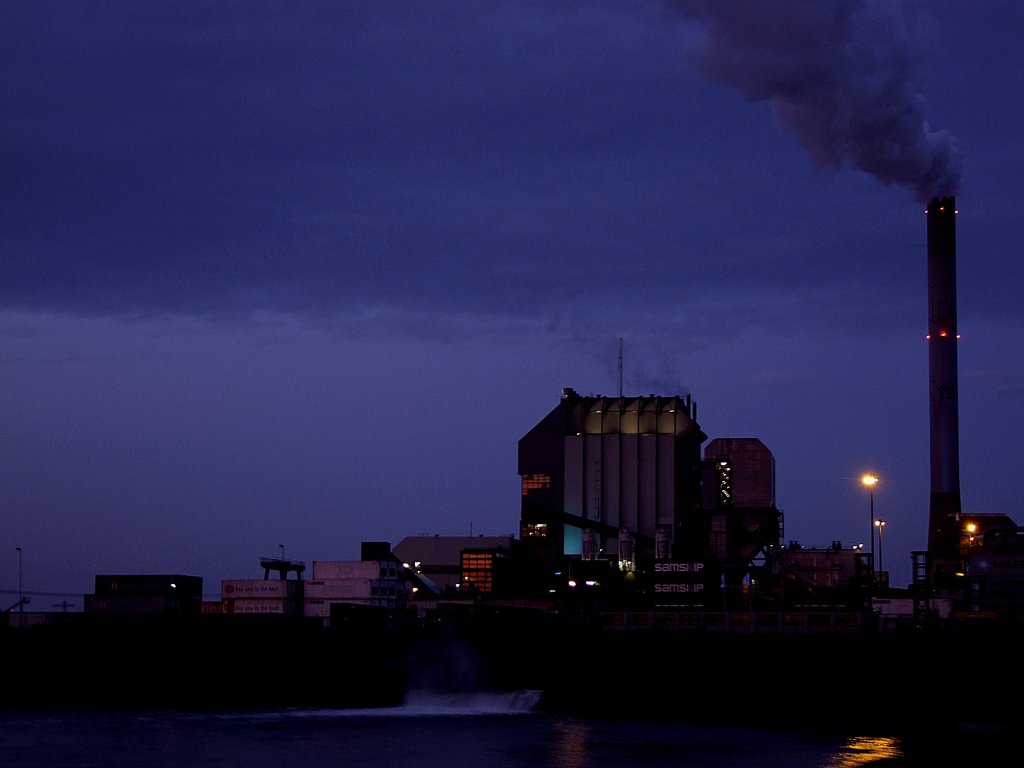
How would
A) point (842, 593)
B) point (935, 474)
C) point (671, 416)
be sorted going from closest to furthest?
point (842, 593) < point (935, 474) < point (671, 416)

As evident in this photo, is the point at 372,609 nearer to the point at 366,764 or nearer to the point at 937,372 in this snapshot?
the point at 366,764

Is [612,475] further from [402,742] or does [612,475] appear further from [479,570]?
[402,742]

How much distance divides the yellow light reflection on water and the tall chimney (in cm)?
4719

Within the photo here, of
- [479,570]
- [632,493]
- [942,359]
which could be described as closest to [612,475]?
[632,493]

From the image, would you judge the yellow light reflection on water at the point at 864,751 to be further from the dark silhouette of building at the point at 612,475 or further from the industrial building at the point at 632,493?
the dark silhouette of building at the point at 612,475

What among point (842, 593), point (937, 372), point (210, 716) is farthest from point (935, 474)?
point (210, 716)

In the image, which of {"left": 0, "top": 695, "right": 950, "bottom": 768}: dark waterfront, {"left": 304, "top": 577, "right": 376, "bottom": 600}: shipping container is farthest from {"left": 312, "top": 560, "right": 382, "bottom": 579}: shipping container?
{"left": 0, "top": 695, "right": 950, "bottom": 768}: dark waterfront

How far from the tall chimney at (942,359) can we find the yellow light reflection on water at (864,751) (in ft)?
155

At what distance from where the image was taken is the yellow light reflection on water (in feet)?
199

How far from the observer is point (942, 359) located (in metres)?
115

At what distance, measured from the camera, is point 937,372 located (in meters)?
115

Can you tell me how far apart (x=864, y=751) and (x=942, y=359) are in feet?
189

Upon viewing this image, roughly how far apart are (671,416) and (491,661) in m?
57.6

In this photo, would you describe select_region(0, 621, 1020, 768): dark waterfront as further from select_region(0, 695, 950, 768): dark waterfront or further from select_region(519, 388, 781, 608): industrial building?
select_region(519, 388, 781, 608): industrial building
